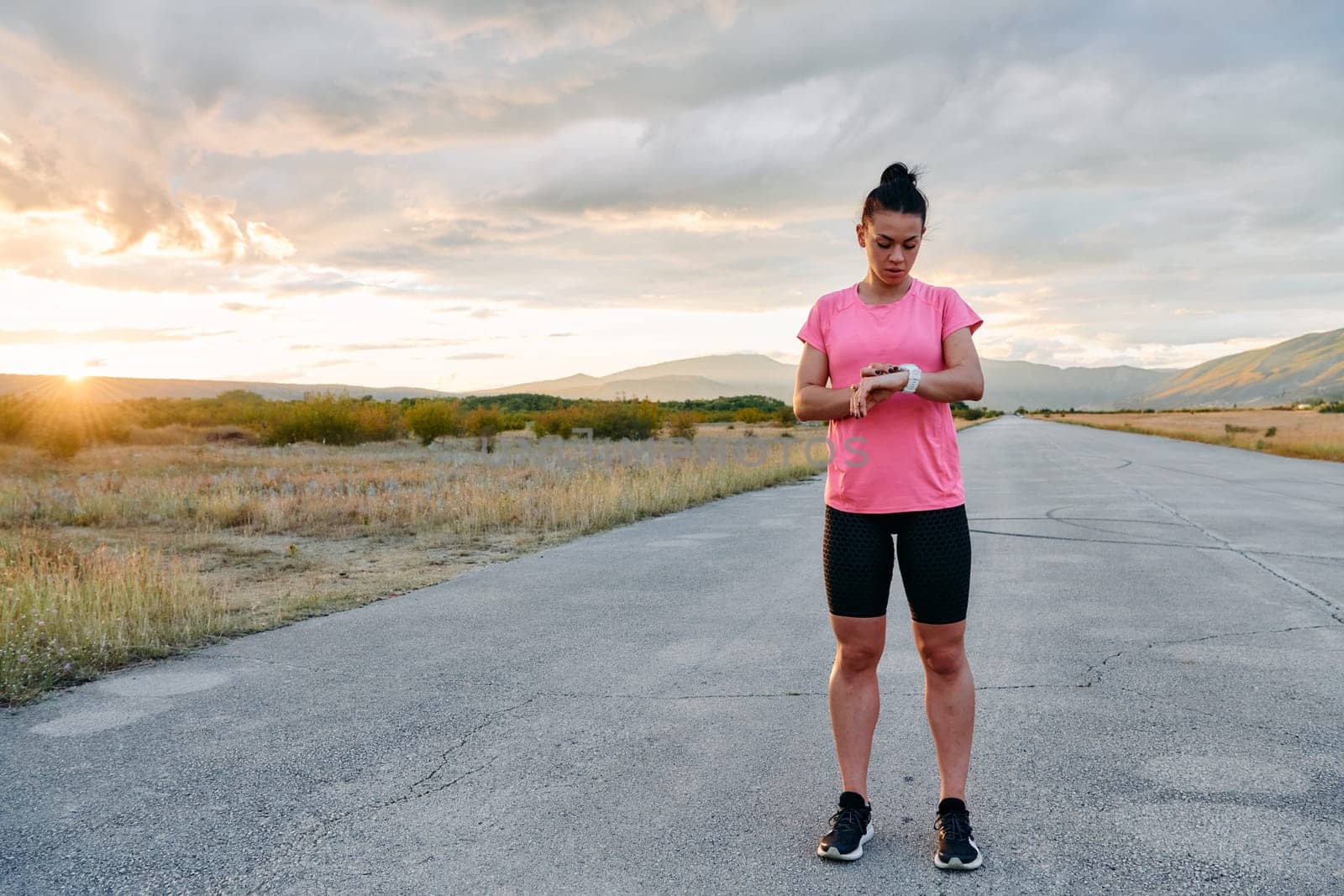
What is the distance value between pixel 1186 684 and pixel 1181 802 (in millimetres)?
1754

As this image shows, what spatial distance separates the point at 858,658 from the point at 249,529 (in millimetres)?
11830

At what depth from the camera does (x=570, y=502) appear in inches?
514

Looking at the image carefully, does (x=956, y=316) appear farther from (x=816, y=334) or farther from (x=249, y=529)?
(x=249, y=529)

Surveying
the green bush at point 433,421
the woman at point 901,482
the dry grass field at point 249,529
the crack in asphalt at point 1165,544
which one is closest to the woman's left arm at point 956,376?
the woman at point 901,482

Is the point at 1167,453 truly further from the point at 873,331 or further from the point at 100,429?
the point at 100,429

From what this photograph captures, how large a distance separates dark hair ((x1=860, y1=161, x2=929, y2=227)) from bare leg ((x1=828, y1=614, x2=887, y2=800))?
139 cm

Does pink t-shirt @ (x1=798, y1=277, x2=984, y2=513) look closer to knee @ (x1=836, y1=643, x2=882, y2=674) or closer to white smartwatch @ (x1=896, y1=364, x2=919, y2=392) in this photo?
white smartwatch @ (x1=896, y1=364, x2=919, y2=392)

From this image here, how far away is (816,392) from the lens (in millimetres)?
3070

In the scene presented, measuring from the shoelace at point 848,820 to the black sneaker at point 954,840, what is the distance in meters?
0.25

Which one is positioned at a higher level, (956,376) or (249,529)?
(956,376)

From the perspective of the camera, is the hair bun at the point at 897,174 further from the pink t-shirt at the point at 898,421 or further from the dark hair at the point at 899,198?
the pink t-shirt at the point at 898,421

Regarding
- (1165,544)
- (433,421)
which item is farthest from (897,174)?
(433,421)

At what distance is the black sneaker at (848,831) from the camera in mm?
2992

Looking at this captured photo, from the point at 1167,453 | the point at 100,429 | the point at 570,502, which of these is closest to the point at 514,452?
the point at 100,429
